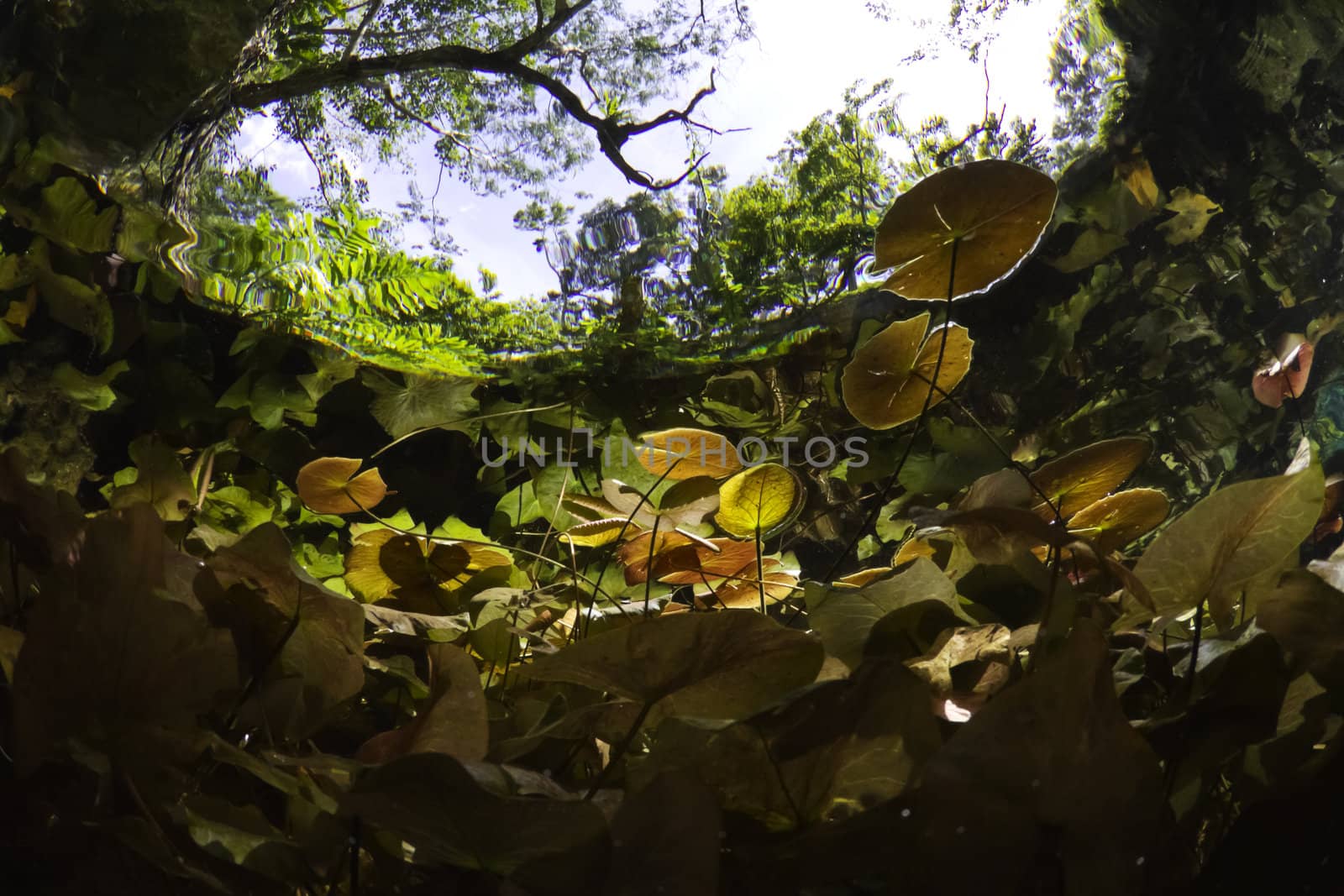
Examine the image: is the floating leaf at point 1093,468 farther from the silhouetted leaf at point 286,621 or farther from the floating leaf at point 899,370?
the silhouetted leaf at point 286,621

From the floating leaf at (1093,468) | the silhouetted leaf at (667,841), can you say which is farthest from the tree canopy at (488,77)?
the silhouetted leaf at (667,841)

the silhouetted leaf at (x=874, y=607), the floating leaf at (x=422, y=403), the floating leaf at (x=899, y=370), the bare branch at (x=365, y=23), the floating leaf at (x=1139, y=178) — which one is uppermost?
the bare branch at (x=365, y=23)

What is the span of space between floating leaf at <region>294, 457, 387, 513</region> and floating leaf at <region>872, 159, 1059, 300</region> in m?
0.31

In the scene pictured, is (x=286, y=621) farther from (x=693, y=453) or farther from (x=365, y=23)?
(x=365, y=23)

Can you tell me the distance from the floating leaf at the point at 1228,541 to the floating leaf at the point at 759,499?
0.15m

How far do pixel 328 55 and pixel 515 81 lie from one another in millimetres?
136

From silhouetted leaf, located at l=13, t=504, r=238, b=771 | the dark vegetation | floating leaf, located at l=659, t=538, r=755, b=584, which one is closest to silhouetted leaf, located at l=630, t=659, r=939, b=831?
the dark vegetation

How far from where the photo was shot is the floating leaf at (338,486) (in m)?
0.43

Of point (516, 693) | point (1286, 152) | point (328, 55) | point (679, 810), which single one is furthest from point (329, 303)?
point (1286, 152)

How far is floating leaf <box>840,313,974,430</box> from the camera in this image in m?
0.31

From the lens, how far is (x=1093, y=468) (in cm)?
29

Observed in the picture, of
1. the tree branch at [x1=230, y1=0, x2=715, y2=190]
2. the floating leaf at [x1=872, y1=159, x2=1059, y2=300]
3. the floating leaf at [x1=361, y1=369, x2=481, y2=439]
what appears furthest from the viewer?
the floating leaf at [x1=361, y1=369, x2=481, y2=439]

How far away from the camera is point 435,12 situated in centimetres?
49

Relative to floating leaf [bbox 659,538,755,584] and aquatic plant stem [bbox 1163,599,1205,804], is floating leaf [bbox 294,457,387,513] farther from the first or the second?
aquatic plant stem [bbox 1163,599,1205,804]
